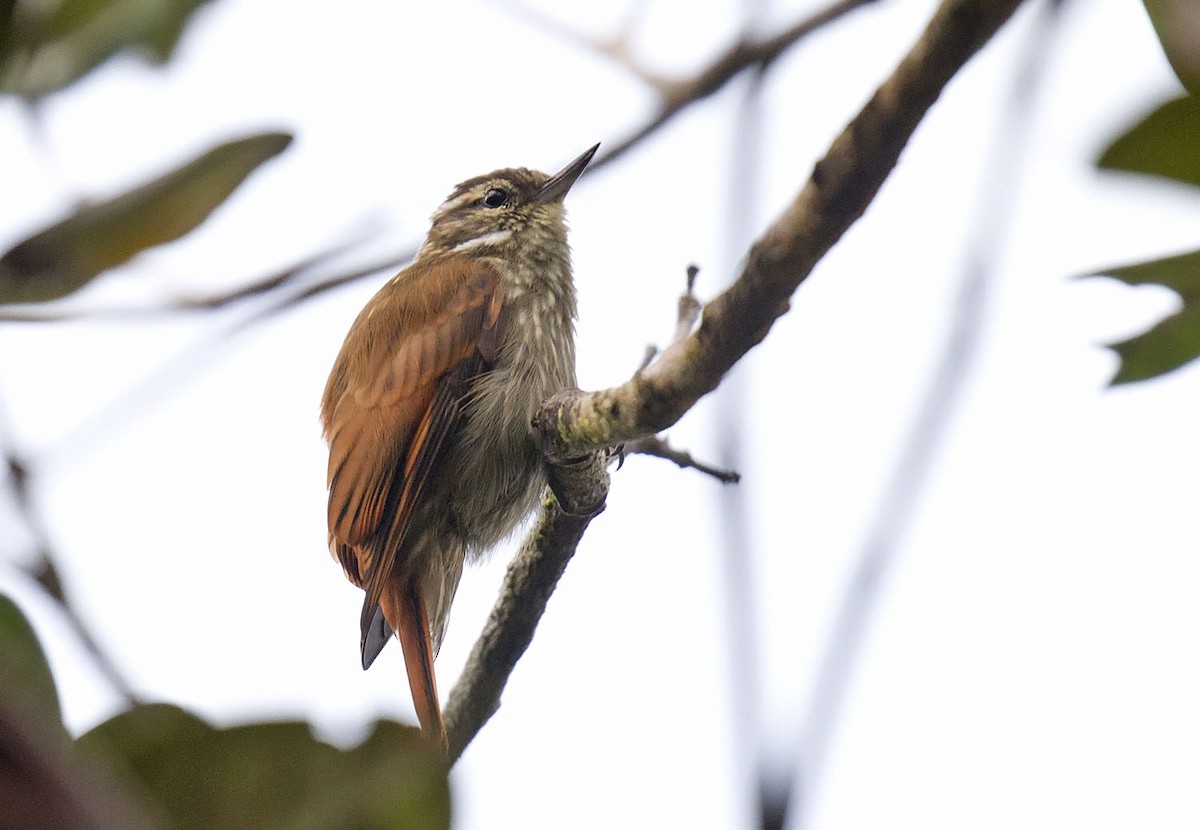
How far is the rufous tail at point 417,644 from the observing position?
340cm

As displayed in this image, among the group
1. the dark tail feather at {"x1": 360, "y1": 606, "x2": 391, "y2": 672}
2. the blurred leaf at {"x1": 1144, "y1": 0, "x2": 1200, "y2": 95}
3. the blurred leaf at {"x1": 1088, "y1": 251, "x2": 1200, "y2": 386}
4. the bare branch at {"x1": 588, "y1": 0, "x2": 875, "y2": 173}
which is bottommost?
the dark tail feather at {"x1": 360, "y1": 606, "x2": 391, "y2": 672}

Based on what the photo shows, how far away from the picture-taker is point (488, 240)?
190 inches

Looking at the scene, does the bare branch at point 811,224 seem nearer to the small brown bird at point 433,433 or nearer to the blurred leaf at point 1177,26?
the blurred leaf at point 1177,26

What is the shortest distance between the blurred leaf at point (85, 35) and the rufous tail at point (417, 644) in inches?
76.6

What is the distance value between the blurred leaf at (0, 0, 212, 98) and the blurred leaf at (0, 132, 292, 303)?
0.50 ft

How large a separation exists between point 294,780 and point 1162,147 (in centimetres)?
102

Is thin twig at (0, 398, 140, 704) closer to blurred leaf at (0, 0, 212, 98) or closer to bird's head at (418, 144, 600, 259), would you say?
blurred leaf at (0, 0, 212, 98)

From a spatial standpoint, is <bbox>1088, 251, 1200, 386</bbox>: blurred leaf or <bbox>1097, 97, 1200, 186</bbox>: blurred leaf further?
<bbox>1088, 251, 1200, 386</bbox>: blurred leaf

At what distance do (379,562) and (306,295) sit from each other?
2258 mm

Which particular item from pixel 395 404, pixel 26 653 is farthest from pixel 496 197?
pixel 26 653

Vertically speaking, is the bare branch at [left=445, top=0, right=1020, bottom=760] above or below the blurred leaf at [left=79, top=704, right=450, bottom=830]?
above

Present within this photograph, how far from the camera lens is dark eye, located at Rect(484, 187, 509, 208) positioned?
5.05 metres

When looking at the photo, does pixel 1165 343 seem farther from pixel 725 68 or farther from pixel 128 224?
pixel 128 224

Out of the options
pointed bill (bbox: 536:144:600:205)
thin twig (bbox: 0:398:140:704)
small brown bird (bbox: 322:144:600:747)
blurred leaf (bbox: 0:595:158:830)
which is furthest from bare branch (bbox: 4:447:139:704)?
pointed bill (bbox: 536:144:600:205)
